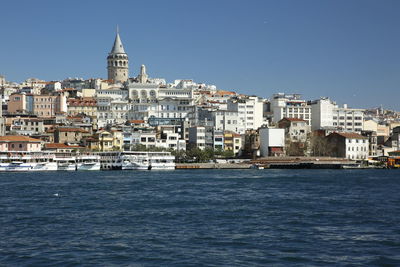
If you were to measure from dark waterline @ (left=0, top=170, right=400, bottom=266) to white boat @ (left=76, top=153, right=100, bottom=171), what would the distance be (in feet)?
93.2

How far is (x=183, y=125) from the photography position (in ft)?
269

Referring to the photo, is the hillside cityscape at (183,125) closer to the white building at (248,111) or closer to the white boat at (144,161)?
the white building at (248,111)

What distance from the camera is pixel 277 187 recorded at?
1503 inches

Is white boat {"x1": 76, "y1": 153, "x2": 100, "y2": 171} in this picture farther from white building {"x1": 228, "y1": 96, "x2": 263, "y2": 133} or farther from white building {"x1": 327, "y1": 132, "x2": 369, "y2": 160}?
white building {"x1": 327, "y1": 132, "x2": 369, "y2": 160}

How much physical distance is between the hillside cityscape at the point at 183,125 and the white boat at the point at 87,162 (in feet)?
18.1

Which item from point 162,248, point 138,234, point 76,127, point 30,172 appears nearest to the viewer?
point 162,248

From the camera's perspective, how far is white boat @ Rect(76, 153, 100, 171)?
6169 cm

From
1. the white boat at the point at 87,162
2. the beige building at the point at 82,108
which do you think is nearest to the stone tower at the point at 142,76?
the beige building at the point at 82,108

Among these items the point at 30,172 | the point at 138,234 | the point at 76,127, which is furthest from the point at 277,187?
the point at 76,127

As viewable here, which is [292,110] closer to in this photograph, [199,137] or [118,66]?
[199,137]

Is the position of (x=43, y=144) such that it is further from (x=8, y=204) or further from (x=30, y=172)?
(x=8, y=204)

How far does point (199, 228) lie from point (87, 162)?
43888 millimetres

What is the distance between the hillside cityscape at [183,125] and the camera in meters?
73.9

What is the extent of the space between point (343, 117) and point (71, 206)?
71.5 m
